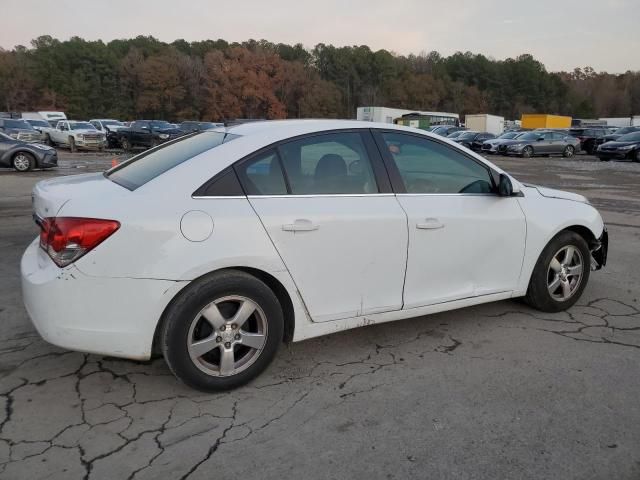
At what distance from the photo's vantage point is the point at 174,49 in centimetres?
10100

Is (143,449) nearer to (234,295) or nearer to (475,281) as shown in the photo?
(234,295)

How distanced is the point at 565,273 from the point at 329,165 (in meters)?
2.35

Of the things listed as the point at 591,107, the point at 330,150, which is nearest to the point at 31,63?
the point at 330,150

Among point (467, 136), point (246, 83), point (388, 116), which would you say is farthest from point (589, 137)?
point (246, 83)

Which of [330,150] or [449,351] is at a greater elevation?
[330,150]

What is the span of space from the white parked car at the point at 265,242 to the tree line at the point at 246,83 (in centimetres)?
8822

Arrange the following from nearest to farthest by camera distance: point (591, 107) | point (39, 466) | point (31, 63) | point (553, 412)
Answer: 1. point (39, 466)
2. point (553, 412)
3. point (31, 63)
4. point (591, 107)

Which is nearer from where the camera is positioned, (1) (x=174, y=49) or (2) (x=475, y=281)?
(2) (x=475, y=281)

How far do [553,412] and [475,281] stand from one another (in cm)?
120

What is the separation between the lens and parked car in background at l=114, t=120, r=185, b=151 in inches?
1092

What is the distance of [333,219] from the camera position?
10.8 ft

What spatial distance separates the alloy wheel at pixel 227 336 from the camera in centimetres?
302

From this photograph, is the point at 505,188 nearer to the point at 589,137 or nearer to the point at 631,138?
the point at 631,138

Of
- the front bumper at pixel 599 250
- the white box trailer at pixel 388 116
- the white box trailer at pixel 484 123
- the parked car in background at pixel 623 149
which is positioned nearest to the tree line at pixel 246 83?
the white box trailer at pixel 388 116
